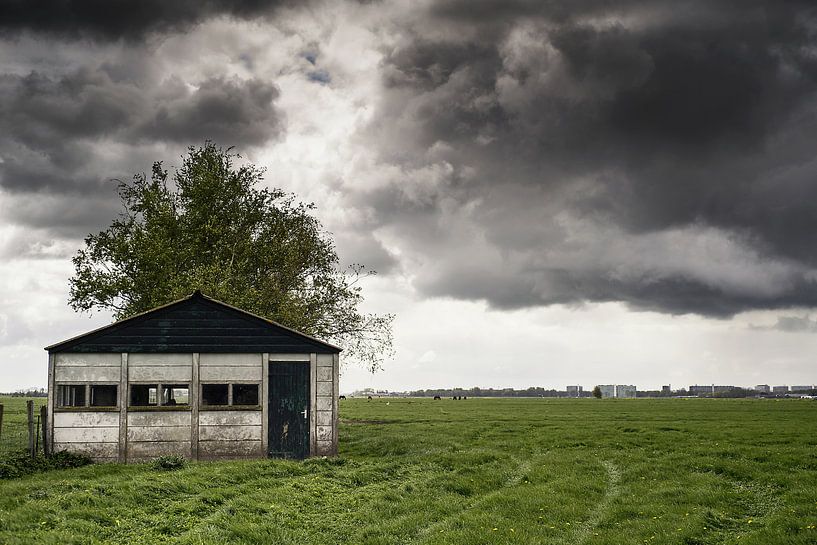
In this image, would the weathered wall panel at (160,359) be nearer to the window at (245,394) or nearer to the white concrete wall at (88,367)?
the white concrete wall at (88,367)

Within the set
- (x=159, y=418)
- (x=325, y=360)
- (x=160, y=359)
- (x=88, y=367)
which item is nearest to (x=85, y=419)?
(x=88, y=367)

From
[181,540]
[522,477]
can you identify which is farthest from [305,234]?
[181,540]

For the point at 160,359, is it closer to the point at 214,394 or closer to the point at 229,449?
the point at 214,394

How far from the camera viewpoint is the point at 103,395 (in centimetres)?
3052

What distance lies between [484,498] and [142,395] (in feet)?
54.5

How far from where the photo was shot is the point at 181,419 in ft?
97.7

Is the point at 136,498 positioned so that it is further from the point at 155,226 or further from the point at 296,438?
the point at 155,226

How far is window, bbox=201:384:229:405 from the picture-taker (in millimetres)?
30302

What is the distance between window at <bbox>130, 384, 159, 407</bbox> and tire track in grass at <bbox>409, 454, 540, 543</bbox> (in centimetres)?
1556

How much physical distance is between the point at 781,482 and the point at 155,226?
128 feet

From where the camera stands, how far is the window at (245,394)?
3070cm

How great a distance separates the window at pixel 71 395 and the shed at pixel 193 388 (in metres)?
0.04

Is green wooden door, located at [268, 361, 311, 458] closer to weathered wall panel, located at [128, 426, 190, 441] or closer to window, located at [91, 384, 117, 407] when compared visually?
weathered wall panel, located at [128, 426, 190, 441]

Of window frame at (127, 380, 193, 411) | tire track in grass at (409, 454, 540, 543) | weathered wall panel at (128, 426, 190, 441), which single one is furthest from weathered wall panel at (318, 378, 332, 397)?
tire track in grass at (409, 454, 540, 543)
